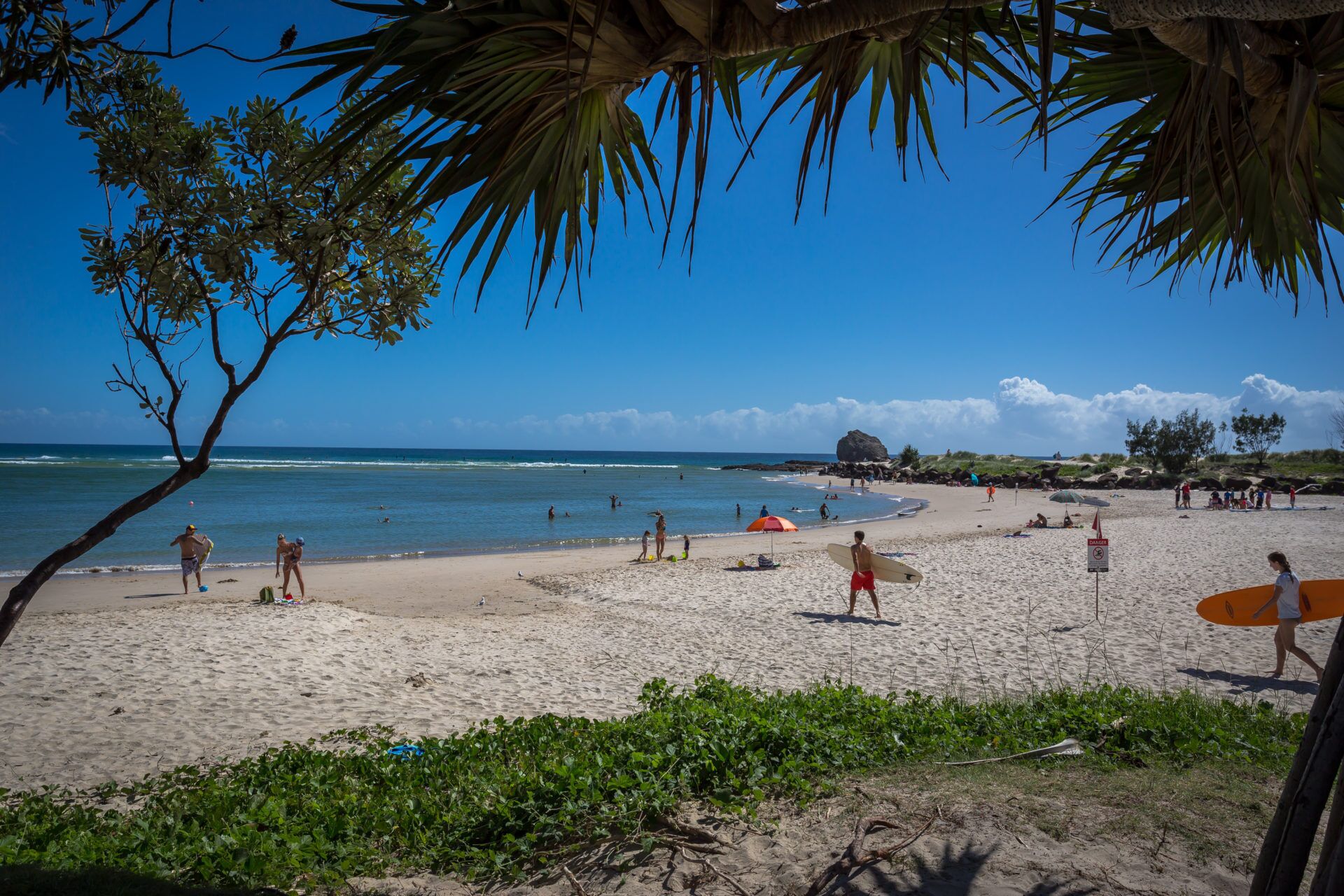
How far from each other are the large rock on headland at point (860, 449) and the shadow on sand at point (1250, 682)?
9697cm

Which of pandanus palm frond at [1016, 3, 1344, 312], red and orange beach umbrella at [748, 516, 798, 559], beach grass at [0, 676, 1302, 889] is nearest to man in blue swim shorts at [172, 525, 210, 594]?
beach grass at [0, 676, 1302, 889]

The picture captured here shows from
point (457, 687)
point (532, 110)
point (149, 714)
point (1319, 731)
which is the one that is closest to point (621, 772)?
point (1319, 731)

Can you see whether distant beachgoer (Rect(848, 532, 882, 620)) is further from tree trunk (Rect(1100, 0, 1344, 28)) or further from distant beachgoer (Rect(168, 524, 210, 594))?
distant beachgoer (Rect(168, 524, 210, 594))

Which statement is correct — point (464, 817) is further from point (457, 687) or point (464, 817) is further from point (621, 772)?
point (457, 687)

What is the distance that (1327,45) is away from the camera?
2168 millimetres

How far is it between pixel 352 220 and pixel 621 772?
3118 mm

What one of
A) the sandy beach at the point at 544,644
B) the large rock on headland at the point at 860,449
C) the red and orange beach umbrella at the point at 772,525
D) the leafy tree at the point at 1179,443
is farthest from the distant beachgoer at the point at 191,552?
the large rock on headland at the point at 860,449

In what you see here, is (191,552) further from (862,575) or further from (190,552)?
(862,575)

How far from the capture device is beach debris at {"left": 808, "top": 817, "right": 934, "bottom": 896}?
2750mm

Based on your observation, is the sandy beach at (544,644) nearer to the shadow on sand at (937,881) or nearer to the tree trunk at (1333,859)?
the shadow on sand at (937,881)

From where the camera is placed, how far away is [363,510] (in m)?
35.5

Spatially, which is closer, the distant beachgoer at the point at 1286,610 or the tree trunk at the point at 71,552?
the tree trunk at the point at 71,552

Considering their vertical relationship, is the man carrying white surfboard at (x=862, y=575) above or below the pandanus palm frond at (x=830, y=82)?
below

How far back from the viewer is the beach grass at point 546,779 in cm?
318
